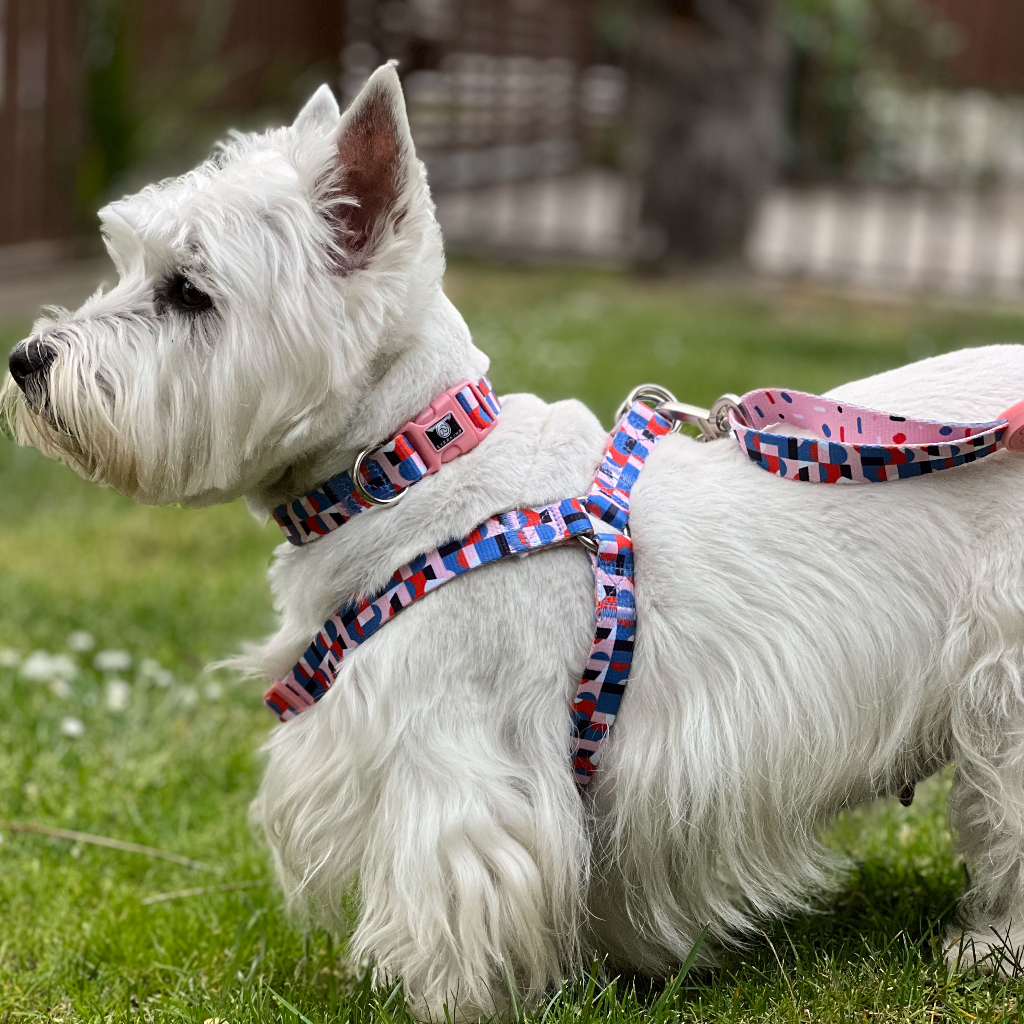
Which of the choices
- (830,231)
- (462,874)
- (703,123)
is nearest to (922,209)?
(830,231)

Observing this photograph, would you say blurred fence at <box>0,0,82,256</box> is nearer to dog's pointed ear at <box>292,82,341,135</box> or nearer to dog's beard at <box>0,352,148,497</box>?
dog's pointed ear at <box>292,82,341,135</box>

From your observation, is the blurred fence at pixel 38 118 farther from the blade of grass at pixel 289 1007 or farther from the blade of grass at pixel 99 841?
the blade of grass at pixel 289 1007

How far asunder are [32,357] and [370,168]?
0.62 metres

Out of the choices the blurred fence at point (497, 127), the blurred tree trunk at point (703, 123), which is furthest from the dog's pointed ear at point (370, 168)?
the blurred tree trunk at point (703, 123)

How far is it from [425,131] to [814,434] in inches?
481

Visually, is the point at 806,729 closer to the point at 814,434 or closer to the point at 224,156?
the point at 814,434

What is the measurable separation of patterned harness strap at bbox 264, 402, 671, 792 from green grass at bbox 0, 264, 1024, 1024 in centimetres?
46

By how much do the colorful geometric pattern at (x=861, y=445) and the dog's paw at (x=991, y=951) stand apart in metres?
0.81

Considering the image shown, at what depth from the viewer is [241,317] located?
6.92 ft

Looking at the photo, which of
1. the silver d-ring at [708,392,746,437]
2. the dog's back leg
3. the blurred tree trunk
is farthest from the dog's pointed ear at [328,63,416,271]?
the blurred tree trunk

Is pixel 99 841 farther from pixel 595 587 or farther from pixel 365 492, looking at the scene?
pixel 595 587

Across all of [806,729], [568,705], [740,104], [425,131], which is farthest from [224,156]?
[425,131]

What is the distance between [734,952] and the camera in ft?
8.12

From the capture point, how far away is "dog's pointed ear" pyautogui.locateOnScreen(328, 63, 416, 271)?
81.4 inches
